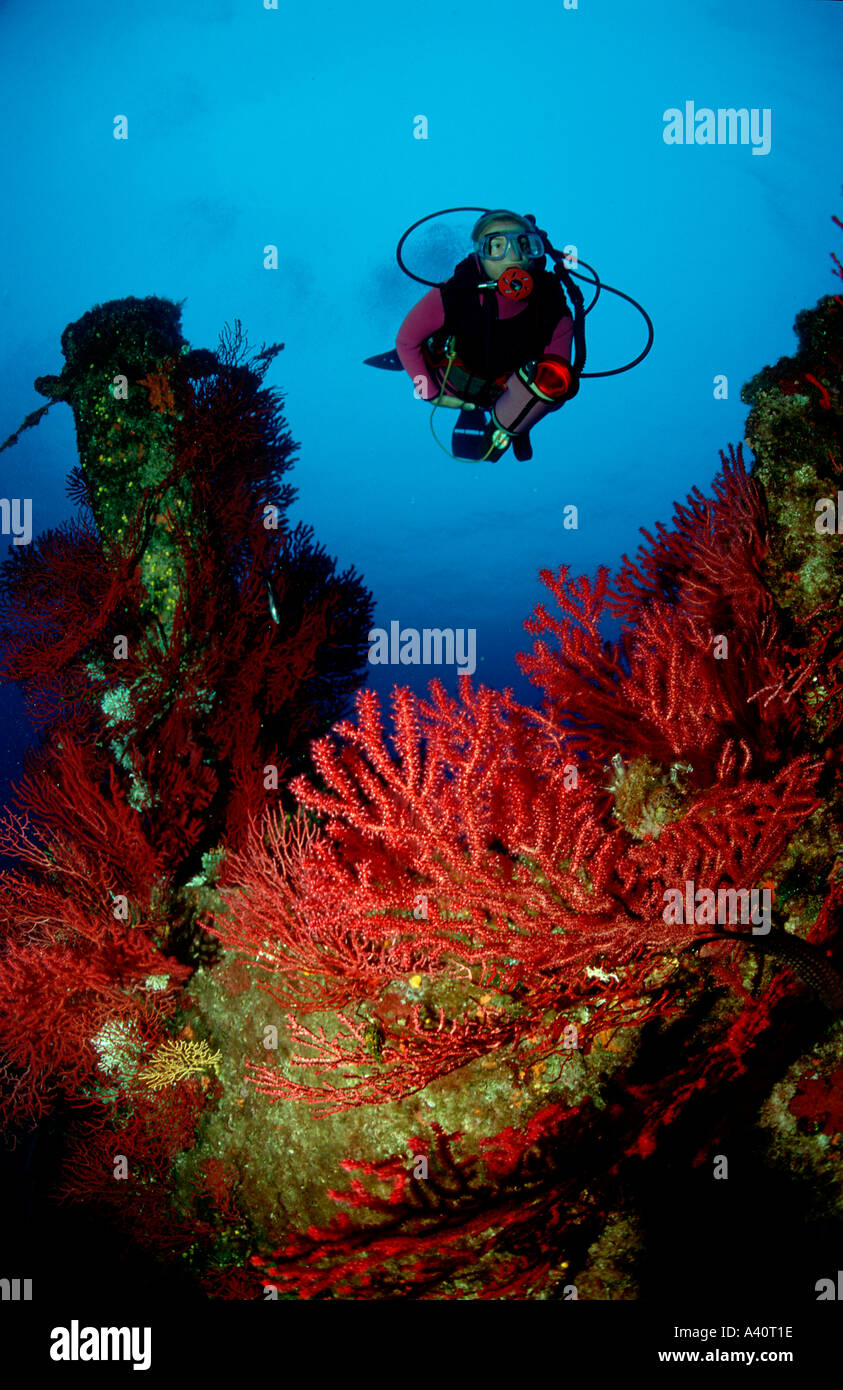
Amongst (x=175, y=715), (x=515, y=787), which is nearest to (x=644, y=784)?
(x=515, y=787)

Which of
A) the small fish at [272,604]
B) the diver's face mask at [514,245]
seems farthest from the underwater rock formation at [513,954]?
the small fish at [272,604]

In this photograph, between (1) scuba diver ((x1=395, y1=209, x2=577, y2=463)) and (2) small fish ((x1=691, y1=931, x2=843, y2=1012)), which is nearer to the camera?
(2) small fish ((x1=691, y1=931, x2=843, y2=1012))

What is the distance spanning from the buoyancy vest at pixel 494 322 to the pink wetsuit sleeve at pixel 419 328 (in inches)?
3.5

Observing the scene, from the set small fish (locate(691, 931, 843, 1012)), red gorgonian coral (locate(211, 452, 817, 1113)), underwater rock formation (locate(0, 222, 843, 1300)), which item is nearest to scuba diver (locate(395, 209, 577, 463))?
underwater rock formation (locate(0, 222, 843, 1300))

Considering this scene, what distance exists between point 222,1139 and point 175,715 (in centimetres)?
326

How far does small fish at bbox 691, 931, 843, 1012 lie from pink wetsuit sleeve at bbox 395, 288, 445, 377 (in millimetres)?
4496

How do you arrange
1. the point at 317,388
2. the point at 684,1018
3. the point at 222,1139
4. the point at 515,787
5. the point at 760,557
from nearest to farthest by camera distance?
the point at 515,787 < the point at 684,1018 < the point at 760,557 < the point at 222,1139 < the point at 317,388

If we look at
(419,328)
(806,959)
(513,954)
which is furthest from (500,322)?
(806,959)

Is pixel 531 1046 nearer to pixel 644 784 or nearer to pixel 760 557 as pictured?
pixel 644 784

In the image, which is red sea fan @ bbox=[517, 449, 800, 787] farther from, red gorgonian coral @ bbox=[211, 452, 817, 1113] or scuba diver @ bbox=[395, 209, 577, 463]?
scuba diver @ bbox=[395, 209, 577, 463]

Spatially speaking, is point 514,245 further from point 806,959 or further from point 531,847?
point 806,959

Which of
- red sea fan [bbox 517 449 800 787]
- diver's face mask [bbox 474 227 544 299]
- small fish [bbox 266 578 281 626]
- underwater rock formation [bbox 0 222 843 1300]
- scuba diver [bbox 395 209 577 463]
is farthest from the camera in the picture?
small fish [bbox 266 578 281 626]

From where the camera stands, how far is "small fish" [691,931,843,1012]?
251cm
